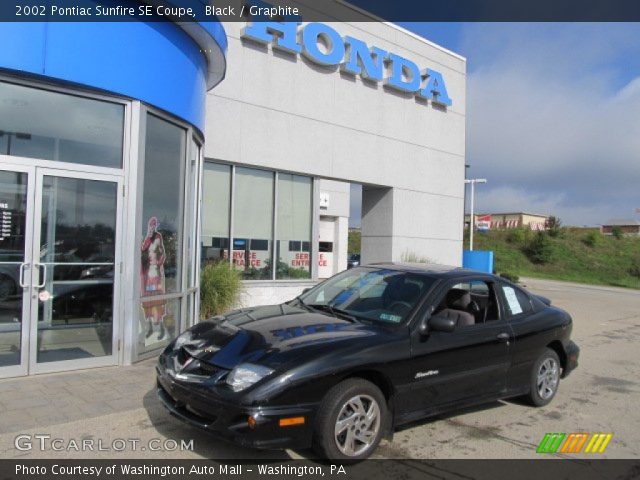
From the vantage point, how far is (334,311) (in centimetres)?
515

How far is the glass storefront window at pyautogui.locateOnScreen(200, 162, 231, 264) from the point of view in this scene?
11055 millimetres

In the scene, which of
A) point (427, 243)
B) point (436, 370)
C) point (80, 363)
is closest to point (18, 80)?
point (80, 363)

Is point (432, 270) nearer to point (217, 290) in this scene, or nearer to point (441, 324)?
point (441, 324)

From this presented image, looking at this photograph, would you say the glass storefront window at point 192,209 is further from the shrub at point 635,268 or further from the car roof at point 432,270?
the shrub at point 635,268

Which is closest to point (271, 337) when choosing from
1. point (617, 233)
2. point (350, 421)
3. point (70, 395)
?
point (350, 421)

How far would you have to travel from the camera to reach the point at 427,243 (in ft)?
51.0

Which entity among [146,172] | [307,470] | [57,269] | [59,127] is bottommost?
[307,470]

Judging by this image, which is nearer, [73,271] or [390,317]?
[390,317]

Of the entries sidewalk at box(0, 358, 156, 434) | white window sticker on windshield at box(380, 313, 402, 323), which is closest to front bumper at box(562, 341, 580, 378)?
white window sticker on windshield at box(380, 313, 402, 323)

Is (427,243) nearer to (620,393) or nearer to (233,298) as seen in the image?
(233,298)

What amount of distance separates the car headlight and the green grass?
33928mm

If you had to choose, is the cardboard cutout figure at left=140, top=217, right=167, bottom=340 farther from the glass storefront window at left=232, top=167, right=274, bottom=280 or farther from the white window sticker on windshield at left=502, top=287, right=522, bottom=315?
the white window sticker on windshield at left=502, top=287, right=522, bottom=315

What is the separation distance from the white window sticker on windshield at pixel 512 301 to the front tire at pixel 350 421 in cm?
217

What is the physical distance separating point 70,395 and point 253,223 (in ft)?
22.0
